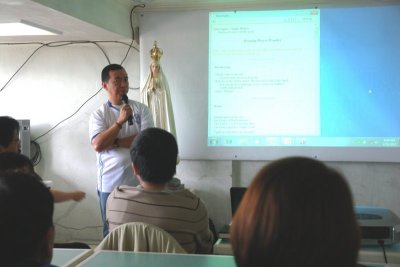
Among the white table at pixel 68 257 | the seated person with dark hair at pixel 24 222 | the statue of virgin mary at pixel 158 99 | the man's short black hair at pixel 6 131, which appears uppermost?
the statue of virgin mary at pixel 158 99

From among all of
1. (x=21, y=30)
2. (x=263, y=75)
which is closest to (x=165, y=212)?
(x=263, y=75)

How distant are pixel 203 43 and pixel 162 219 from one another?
241cm

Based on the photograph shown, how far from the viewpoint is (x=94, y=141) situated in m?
3.26

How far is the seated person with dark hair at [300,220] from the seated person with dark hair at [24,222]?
540mm

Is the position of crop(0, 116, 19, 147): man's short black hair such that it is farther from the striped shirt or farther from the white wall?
the white wall

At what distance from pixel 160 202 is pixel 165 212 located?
0.05 meters

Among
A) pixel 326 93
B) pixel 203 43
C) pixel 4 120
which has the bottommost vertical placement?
pixel 4 120

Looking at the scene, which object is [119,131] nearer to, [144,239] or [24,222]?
[144,239]

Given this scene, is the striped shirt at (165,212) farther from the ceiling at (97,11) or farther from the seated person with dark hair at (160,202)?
the ceiling at (97,11)

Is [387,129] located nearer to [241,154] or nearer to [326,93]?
[326,93]

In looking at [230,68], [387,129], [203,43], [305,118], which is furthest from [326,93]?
[203,43]

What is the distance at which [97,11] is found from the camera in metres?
3.45

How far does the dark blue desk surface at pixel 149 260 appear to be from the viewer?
1537 millimetres

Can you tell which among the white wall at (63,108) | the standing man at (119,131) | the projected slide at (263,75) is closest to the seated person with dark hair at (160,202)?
the standing man at (119,131)
